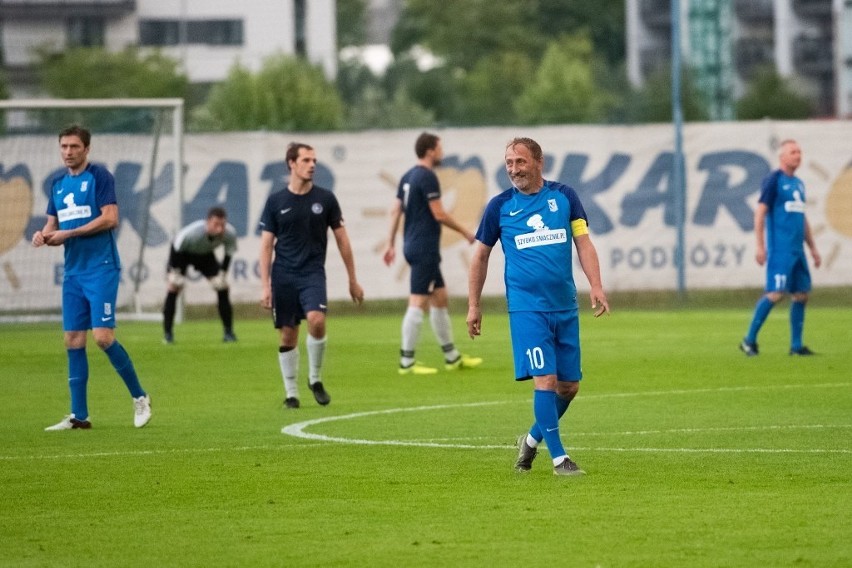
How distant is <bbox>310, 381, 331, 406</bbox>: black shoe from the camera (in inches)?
642

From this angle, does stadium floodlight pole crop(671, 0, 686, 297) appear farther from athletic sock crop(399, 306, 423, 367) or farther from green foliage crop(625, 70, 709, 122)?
green foliage crop(625, 70, 709, 122)

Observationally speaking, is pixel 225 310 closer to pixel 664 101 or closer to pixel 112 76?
pixel 664 101

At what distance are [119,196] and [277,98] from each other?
44.8m

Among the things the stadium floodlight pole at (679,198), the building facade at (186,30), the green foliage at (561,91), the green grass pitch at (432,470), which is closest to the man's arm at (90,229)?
the green grass pitch at (432,470)

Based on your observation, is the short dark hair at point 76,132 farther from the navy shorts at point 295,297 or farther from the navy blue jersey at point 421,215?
the navy blue jersey at point 421,215

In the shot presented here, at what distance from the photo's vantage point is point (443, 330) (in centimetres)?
1991

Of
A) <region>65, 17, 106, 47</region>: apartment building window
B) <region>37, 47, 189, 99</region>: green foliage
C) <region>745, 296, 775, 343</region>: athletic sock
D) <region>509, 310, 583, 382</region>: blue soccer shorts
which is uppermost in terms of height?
<region>65, 17, 106, 47</region>: apartment building window

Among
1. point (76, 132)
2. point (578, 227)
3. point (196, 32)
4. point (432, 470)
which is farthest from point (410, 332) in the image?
point (196, 32)

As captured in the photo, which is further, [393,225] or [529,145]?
[393,225]

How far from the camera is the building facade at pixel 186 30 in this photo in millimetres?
94312

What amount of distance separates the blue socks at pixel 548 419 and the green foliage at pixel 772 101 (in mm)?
71735

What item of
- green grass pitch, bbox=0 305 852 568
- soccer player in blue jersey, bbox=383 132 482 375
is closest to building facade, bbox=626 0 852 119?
soccer player in blue jersey, bbox=383 132 482 375

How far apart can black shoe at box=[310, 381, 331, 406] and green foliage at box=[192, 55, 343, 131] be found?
166 ft

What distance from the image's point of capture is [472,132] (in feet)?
107
